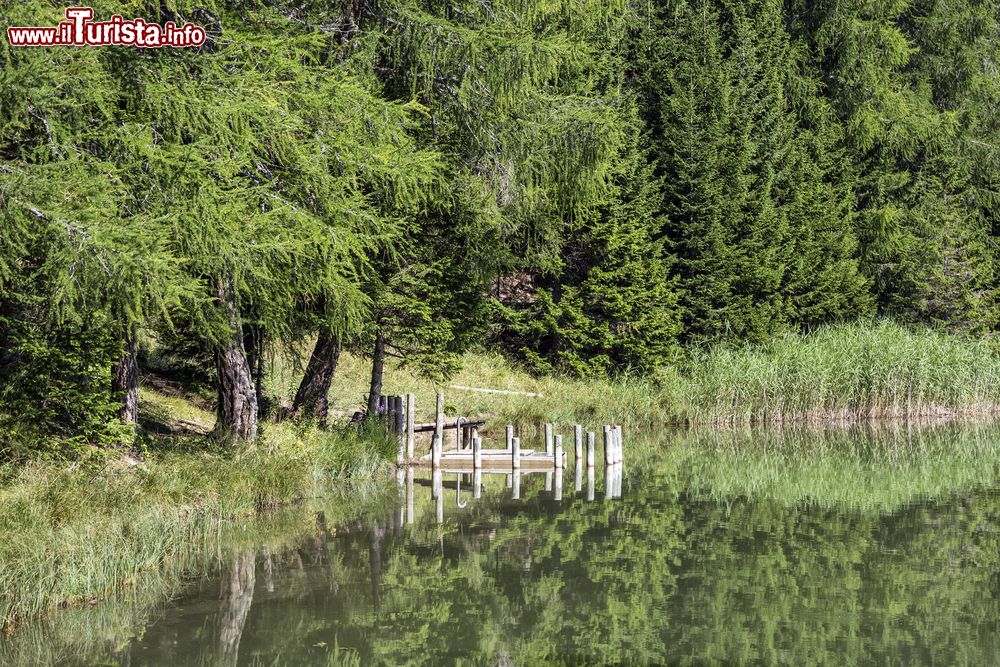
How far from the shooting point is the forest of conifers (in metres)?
12.7

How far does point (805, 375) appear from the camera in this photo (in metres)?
28.7

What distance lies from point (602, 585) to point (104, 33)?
8352 millimetres

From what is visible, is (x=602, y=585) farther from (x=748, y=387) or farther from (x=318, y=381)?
(x=748, y=387)

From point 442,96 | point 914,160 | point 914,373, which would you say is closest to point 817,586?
point 442,96

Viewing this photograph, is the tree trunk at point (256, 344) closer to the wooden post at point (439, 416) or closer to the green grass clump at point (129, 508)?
the green grass clump at point (129, 508)

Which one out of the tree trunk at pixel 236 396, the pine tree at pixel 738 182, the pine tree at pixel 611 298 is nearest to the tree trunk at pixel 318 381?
the tree trunk at pixel 236 396

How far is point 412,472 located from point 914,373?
15.6 meters

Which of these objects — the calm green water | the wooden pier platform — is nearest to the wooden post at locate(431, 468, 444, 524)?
the calm green water

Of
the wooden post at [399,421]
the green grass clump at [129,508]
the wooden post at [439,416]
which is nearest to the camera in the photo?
the green grass clump at [129,508]

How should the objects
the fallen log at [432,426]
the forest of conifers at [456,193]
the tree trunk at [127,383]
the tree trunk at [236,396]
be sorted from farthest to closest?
the fallen log at [432,426] < the tree trunk at [236,396] < the tree trunk at [127,383] < the forest of conifers at [456,193]

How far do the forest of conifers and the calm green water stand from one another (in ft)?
10.1

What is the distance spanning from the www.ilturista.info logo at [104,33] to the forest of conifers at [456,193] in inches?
5.7

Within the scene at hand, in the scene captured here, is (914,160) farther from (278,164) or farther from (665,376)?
(278,164)

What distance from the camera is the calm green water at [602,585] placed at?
32.2ft
